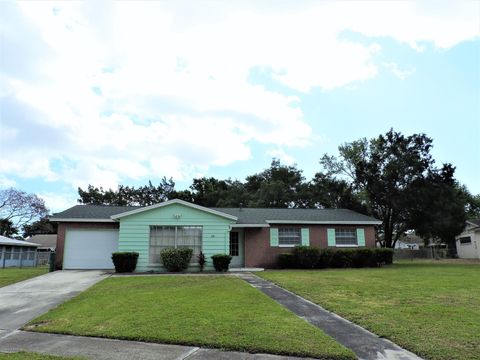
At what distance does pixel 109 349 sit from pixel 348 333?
375 cm

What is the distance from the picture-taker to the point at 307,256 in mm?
21703

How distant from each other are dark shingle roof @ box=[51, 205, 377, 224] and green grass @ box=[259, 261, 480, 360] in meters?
10.0

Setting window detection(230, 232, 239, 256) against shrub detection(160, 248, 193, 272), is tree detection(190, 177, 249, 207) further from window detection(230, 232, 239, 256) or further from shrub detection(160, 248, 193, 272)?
shrub detection(160, 248, 193, 272)

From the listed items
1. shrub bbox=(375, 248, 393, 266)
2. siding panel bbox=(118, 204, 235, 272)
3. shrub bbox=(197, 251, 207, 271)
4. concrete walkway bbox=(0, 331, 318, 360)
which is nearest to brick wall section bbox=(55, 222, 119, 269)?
siding panel bbox=(118, 204, 235, 272)

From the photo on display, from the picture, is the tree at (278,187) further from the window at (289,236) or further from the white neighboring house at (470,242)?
the window at (289,236)

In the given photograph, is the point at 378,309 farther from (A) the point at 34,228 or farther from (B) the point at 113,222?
(A) the point at 34,228

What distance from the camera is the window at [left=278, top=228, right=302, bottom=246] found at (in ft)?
76.9

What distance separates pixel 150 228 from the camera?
20469 millimetres

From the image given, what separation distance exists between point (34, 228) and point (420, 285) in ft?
209

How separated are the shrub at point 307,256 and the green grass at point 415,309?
26.2ft

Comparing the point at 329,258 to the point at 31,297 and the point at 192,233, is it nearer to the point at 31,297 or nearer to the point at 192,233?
the point at 192,233

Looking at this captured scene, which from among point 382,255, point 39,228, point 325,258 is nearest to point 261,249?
point 325,258

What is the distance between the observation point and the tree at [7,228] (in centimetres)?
5036

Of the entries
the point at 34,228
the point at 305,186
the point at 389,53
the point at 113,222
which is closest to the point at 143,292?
the point at 113,222
